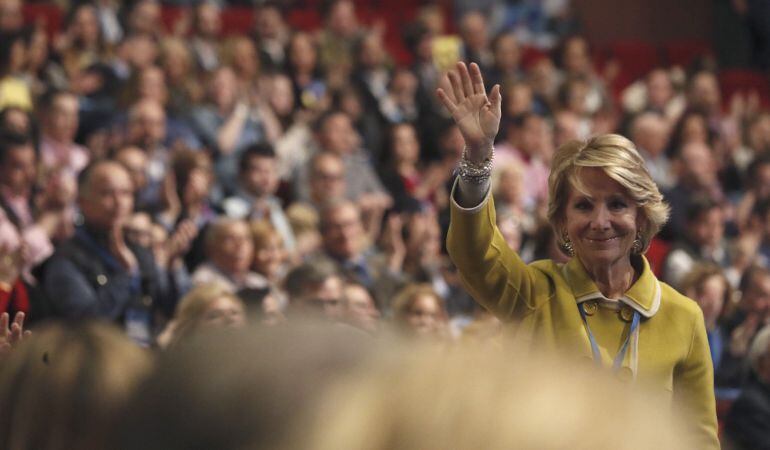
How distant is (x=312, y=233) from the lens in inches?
235

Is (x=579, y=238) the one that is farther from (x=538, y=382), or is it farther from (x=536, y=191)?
(x=536, y=191)

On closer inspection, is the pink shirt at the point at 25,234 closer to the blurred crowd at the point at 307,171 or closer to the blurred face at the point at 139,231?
the blurred crowd at the point at 307,171

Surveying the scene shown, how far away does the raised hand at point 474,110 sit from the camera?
2250mm

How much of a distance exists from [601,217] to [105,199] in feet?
9.04

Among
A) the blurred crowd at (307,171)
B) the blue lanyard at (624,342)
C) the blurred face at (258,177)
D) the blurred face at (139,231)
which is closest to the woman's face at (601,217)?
the blue lanyard at (624,342)

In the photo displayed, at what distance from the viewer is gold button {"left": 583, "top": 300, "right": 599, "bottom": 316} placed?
2.38 meters

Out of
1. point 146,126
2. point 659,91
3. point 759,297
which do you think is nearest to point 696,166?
point 759,297

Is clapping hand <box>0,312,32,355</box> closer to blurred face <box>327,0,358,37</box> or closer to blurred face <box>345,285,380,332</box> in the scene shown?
blurred face <box>345,285,380,332</box>

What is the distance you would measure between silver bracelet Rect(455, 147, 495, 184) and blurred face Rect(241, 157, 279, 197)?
149 inches

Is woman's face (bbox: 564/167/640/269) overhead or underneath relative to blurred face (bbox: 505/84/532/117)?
overhead

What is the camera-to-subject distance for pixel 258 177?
5.99 metres

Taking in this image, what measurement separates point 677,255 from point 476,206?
411cm

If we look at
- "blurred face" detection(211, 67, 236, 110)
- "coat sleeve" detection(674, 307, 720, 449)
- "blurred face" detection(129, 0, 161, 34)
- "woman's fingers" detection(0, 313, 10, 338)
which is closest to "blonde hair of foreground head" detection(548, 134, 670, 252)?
"coat sleeve" detection(674, 307, 720, 449)

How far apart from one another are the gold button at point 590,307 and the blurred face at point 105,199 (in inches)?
106
